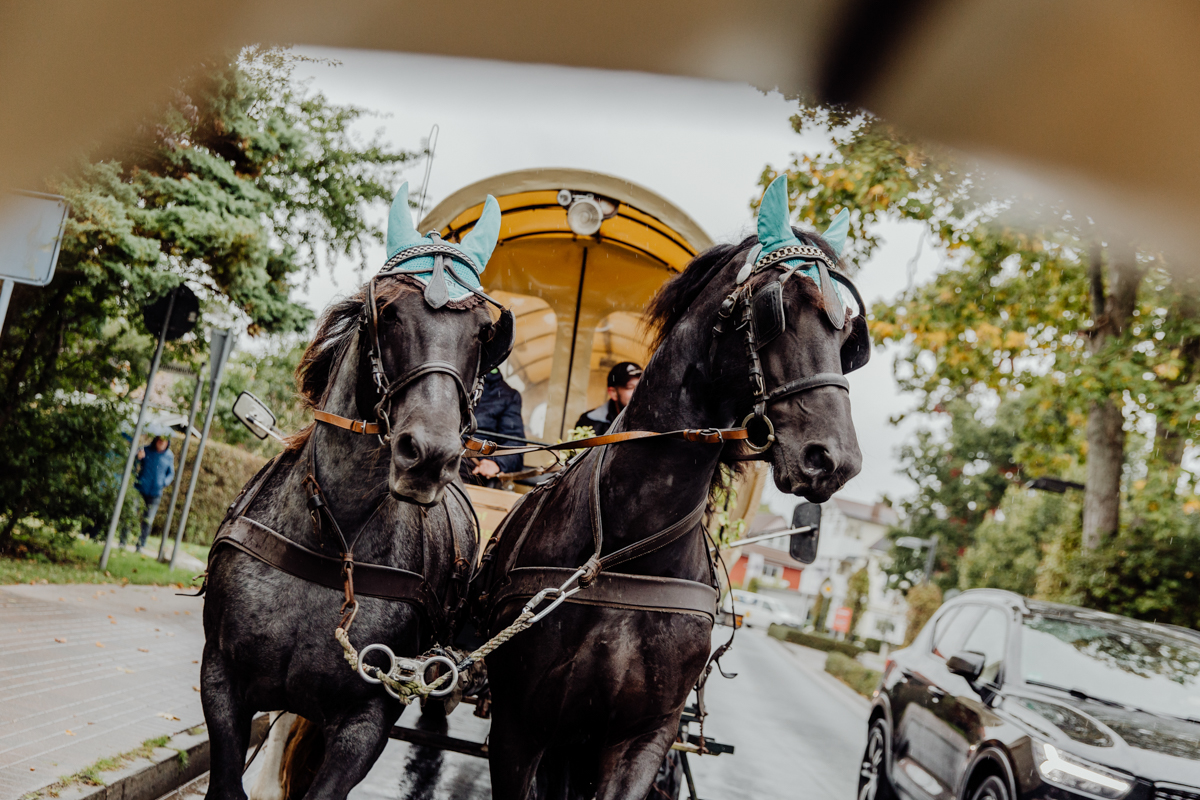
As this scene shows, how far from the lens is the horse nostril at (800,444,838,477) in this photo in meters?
2.62

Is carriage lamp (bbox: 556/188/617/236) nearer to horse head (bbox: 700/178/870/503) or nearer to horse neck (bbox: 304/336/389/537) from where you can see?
horse head (bbox: 700/178/870/503)

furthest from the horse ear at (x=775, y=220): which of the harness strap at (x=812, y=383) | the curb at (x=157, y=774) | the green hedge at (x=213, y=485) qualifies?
the green hedge at (x=213, y=485)

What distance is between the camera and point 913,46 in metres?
0.97

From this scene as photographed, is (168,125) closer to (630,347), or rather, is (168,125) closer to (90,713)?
(630,347)

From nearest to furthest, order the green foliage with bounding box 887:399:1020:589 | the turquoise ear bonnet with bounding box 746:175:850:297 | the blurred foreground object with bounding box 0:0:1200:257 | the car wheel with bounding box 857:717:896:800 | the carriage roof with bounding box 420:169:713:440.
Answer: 1. the blurred foreground object with bounding box 0:0:1200:257
2. the turquoise ear bonnet with bounding box 746:175:850:297
3. the carriage roof with bounding box 420:169:713:440
4. the car wheel with bounding box 857:717:896:800
5. the green foliage with bounding box 887:399:1020:589

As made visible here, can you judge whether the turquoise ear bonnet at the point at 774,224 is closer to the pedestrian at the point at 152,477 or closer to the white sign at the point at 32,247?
the white sign at the point at 32,247

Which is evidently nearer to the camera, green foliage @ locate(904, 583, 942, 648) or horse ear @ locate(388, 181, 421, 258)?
horse ear @ locate(388, 181, 421, 258)

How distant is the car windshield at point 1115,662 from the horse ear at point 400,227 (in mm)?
5149

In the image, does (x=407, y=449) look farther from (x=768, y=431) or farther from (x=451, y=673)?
(x=768, y=431)

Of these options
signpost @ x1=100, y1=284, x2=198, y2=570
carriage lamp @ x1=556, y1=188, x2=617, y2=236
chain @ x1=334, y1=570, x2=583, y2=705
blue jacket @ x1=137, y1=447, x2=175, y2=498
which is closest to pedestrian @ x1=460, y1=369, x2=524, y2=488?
carriage lamp @ x1=556, y1=188, x2=617, y2=236

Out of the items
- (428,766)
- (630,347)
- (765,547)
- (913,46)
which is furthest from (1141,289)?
(765,547)

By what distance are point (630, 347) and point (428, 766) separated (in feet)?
11.0

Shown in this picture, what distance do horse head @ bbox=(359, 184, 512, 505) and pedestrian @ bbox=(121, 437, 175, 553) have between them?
1336 centimetres

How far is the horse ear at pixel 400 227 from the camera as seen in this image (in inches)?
127
